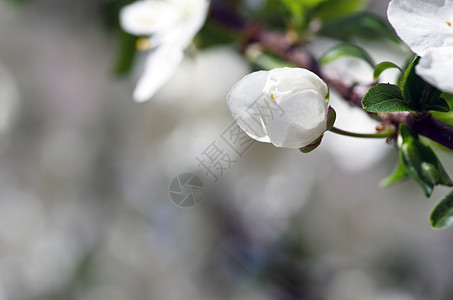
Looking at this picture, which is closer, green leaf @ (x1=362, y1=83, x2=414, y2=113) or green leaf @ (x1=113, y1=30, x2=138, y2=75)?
green leaf @ (x1=362, y1=83, x2=414, y2=113)

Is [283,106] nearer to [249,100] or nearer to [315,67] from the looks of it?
[249,100]

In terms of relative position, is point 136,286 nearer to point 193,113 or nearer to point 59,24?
point 193,113

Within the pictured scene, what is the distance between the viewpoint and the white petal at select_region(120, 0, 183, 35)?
60 cm

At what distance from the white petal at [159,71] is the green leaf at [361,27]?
181 mm

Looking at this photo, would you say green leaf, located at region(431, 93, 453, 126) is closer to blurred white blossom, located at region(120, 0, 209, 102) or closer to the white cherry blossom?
the white cherry blossom

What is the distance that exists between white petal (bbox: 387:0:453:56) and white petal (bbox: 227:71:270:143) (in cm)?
9

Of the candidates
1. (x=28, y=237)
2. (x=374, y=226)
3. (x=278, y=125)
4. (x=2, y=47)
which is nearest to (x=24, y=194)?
(x=28, y=237)

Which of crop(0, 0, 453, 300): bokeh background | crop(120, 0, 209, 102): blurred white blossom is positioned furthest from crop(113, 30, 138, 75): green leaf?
crop(0, 0, 453, 300): bokeh background

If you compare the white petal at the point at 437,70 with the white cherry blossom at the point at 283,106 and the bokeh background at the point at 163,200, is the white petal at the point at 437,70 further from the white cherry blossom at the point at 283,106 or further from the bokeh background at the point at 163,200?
the bokeh background at the point at 163,200

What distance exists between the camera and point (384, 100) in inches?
12.1

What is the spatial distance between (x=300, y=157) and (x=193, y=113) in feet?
0.90

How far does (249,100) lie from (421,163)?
118 mm

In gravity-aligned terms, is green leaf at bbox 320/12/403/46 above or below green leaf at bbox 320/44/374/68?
below

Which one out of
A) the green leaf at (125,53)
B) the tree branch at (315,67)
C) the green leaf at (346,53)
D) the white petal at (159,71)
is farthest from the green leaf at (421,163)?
the green leaf at (125,53)
